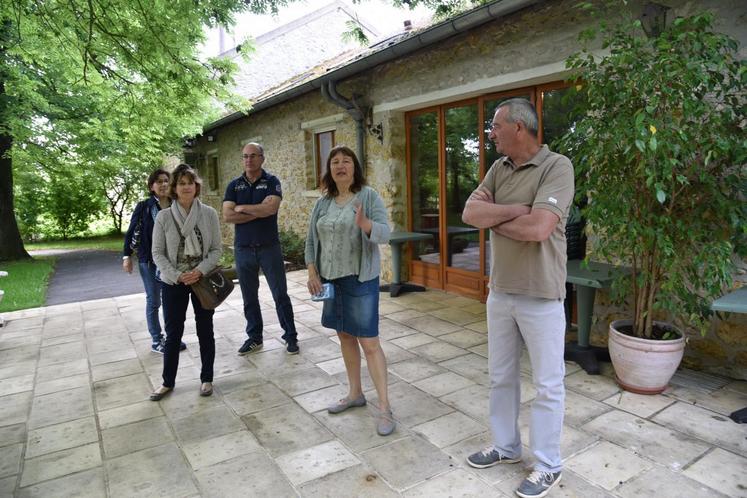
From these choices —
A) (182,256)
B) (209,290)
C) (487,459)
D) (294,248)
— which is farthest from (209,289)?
(294,248)

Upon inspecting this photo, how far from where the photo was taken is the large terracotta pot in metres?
3.09

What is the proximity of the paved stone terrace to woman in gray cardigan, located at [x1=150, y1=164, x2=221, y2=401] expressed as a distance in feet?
0.92

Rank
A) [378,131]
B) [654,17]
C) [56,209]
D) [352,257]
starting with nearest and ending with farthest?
1. [352,257]
2. [654,17]
3. [378,131]
4. [56,209]

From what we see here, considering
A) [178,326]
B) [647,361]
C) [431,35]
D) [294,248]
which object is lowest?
[647,361]

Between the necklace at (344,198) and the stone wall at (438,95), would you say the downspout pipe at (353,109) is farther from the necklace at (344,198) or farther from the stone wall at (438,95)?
the necklace at (344,198)

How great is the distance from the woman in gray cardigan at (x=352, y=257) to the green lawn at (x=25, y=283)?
545cm

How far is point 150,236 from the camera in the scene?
3955 millimetres

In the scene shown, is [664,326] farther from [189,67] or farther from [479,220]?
[189,67]

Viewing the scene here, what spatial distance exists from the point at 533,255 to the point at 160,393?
2.61 metres

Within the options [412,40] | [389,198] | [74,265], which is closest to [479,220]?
[412,40]

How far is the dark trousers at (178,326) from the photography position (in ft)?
10.6

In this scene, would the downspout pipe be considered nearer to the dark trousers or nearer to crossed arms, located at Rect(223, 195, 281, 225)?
crossed arms, located at Rect(223, 195, 281, 225)

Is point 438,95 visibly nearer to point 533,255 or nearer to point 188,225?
point 188,225

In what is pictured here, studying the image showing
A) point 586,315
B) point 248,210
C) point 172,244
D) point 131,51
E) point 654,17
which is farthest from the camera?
point 131,51
